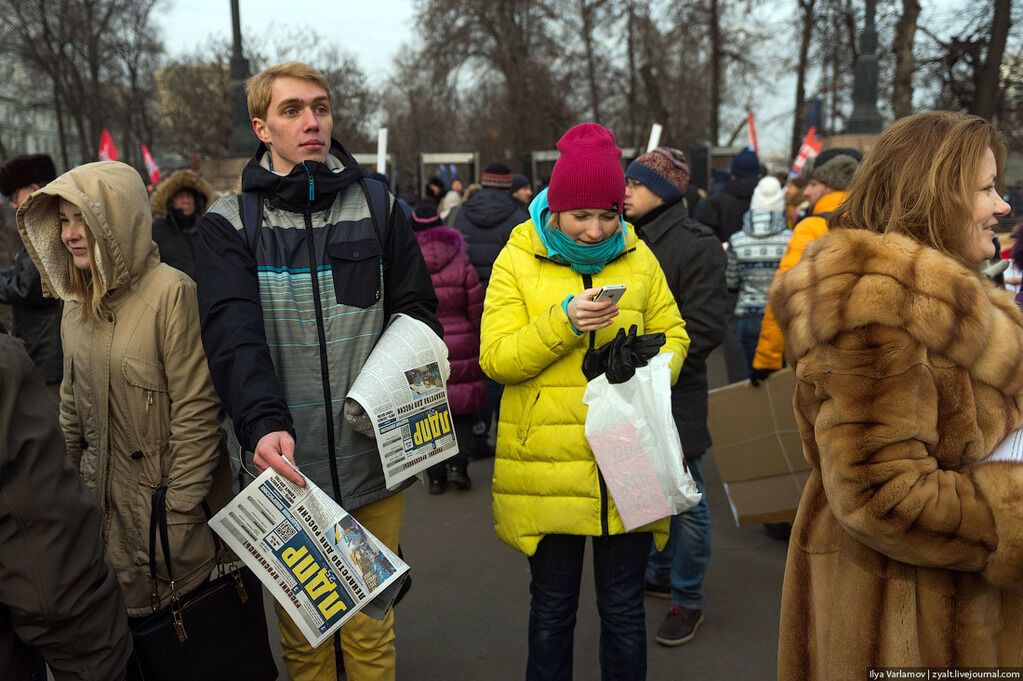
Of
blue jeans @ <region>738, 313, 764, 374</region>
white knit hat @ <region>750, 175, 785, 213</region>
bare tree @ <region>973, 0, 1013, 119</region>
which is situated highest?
bare tree @ <region>973, 0, 1013, 119</region>

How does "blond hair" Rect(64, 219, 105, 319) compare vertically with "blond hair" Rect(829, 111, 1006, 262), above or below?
below

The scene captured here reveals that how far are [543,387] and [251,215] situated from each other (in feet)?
3.30

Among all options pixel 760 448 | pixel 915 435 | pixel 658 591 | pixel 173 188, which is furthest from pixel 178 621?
pixel 173 188

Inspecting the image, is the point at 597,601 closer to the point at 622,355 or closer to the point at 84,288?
the point at 622,355

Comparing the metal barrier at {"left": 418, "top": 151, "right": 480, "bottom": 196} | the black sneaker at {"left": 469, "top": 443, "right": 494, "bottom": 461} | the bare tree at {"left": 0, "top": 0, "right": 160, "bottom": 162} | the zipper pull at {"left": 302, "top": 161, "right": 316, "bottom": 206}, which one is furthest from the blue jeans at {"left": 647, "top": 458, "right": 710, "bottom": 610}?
the bare tree at {"left": 0, "top": 0, "right": 160, "bottom": 162}

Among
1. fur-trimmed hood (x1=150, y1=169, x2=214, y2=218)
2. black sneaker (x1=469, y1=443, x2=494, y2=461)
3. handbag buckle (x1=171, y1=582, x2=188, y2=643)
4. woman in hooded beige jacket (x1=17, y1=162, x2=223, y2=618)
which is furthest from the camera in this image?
black sneaker (x1=469, y1=443, x2=494, y2=461)

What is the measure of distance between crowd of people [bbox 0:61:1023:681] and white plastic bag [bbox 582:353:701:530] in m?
0.08

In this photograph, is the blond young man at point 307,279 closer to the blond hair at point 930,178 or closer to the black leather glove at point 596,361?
the black leather glove at point 596,361

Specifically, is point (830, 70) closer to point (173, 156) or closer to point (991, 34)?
point (991, 34)

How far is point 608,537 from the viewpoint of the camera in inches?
109

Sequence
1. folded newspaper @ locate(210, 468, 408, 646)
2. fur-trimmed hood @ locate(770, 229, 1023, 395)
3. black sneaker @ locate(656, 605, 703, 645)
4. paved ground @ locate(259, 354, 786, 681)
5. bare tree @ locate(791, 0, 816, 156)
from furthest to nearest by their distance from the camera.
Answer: bare tree @ locate(791, 0, 816, 156) → black sneaker @ locate(656, 605, 703, 645) → paved ground @ locate(259, 354, 786, 681) → folded newspaper @ locate(210, 468, 408, 646) → fur-trimmed hood @ locate(770, 229, 1023, 395)

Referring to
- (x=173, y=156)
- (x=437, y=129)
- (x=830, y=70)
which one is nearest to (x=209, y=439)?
(x=173, y=156)

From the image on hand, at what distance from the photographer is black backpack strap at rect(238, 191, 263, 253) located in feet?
8.50

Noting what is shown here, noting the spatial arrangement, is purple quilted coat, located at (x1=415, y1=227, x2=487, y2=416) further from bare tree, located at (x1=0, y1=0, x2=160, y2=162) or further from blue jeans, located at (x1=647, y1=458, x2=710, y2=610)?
bare tree, located at (x1=0, y1=0, x2=160, y2=162)
